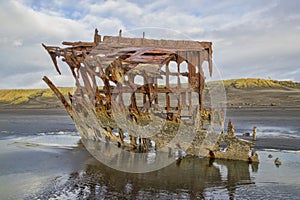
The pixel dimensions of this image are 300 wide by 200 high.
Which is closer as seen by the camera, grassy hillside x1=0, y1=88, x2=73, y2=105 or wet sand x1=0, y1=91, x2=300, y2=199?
wet sand x1=0, y1=91, x2=300, y2=199

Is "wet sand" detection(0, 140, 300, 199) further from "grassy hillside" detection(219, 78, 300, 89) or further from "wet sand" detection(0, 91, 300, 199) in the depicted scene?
"grassy hillside" detection(219, 78, 300, 89)

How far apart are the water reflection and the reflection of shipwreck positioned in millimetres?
966

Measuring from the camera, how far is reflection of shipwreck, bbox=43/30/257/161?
36.1ft

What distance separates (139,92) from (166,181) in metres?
3.51

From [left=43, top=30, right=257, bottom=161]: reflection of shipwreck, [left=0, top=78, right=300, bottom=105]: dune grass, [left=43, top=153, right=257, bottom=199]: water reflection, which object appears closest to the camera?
[left=43, top=153, right=257, bottom=199]: water reflection

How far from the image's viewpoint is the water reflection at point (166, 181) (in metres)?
7.67

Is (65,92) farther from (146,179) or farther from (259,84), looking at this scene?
(146,179)

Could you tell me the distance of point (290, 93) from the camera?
1533 inches

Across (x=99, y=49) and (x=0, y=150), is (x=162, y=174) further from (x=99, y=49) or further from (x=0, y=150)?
(x=0, y=150)

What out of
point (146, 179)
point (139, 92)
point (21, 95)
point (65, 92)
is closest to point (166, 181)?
point (146, 179)

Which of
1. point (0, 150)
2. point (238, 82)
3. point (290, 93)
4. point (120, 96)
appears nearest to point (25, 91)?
point (238, 82)

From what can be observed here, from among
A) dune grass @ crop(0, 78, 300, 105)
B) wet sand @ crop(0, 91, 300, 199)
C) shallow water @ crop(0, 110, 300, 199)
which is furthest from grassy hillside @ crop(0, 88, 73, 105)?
shallow water @ crop(0, 110, 300, 199)

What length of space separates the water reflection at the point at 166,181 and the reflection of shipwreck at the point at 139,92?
0.97 metres

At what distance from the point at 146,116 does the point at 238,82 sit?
122 ft
